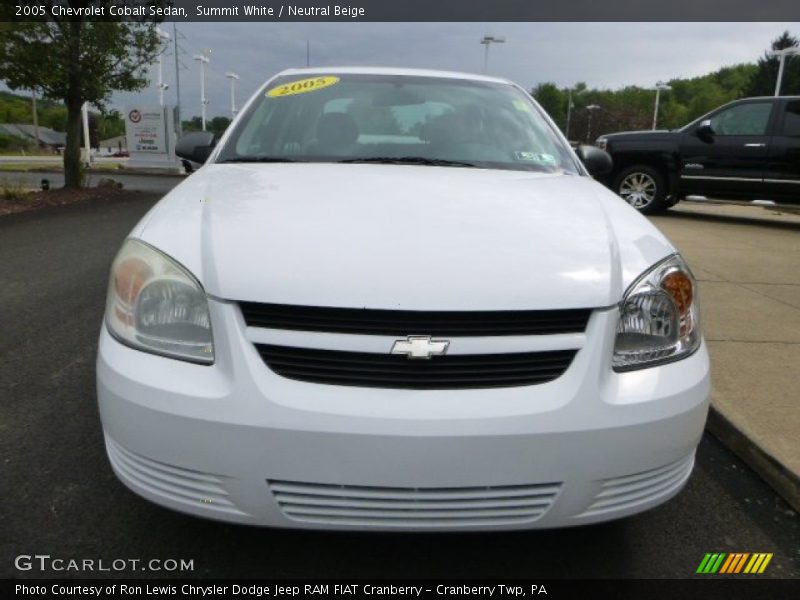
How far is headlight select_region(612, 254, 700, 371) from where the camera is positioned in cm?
182

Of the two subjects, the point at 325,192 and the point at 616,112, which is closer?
the point at 325,192

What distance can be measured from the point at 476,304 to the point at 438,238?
0.30 metres

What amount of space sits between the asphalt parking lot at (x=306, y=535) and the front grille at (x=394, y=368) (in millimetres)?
499

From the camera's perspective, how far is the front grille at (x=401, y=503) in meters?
1.64

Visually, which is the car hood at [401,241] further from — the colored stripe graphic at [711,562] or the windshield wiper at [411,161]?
the colored stripe graphic at [711,562]

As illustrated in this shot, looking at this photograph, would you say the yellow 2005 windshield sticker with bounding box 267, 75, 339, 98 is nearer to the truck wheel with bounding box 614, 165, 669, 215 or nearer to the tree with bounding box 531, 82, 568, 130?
the truck wheel with bounding box 614, 165, 669, 215

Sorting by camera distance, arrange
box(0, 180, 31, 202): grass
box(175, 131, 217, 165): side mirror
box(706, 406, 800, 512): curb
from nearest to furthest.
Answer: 1. box(706, 406, 800, 512): curb
2. box(175, 131, 217, 165): side mirror
3. box(0, 180, 31, 202): grass

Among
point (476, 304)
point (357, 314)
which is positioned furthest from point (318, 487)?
point (476, 304)

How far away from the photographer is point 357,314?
165cm

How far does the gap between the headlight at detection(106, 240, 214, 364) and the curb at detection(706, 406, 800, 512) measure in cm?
213

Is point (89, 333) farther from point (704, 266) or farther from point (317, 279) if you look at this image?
point (704, 266)

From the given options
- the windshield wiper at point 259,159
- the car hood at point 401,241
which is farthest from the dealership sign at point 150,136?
the car hood at point 401,241

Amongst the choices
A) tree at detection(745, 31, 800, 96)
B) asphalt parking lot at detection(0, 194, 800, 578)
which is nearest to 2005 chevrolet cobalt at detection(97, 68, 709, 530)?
asphalt parking lot at detection(0, 194, 800, 578)

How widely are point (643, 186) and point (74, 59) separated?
937 centimetres
